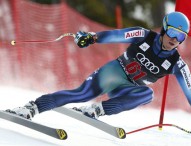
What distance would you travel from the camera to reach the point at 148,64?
19.8ft

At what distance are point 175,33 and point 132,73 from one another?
1.91 feet

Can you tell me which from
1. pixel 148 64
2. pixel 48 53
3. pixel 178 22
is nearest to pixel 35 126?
pixel 148 64

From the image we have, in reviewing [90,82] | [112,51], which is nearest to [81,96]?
[90,82]

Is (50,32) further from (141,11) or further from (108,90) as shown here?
(141,11)

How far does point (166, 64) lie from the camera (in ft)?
19.9

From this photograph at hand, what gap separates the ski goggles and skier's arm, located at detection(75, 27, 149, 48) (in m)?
0.27

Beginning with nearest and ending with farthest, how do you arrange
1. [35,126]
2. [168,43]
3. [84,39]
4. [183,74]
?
1. [35,126]
2. [84,39]
3. [168,43]
4. [183,74]

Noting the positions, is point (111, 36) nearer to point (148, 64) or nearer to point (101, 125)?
point (148, 64)

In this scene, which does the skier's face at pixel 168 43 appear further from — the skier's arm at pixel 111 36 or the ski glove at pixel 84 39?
the ski glove at pixel 84 39

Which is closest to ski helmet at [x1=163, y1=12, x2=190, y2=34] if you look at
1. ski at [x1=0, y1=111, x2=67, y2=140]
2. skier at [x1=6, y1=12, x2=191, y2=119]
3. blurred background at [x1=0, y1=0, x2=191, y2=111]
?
skier at [x1=6, y1=12, x2=191, y2=119]

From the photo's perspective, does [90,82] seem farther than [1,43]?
No

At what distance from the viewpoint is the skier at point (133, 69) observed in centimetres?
591

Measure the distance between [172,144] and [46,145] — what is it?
5.62 feet

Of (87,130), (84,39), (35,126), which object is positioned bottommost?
(35,126)
